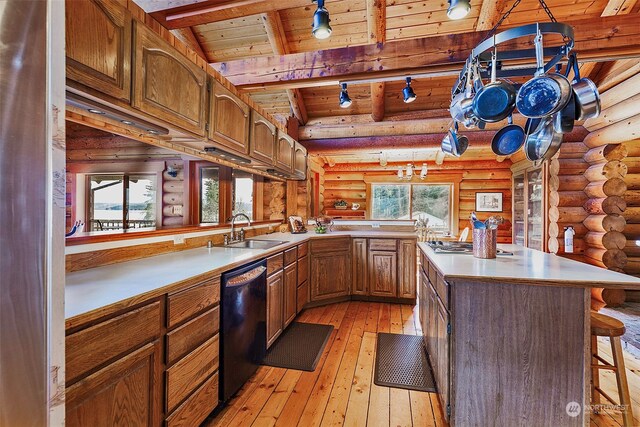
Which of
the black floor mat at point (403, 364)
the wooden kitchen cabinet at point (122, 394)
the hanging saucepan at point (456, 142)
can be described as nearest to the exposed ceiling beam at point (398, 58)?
the hanging saucepan at point (456, 142)

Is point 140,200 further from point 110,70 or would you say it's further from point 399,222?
point 399,222

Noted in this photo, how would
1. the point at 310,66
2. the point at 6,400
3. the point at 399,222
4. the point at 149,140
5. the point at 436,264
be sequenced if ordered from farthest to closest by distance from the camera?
the point at 399,222
the point at 310,66
the point at 149,140
the point at 436,264
the point at 6,400

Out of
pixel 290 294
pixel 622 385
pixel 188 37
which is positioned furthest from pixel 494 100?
pixel 188 37

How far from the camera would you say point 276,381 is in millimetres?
2090

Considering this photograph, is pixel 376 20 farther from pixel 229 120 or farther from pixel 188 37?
pixel 188 37

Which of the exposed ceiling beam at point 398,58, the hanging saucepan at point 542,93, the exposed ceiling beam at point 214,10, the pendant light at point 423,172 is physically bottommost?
the hanging saucepan at point 542,93

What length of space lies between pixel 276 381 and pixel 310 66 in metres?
2.85

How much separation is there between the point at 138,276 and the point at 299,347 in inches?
63.6

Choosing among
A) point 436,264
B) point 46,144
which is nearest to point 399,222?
point 436,264

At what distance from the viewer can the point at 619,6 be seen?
112 inches

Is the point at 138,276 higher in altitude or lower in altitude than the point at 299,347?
higher

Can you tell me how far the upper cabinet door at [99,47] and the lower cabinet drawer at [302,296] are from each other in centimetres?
243

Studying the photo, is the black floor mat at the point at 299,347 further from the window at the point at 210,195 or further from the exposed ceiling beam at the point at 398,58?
the exposed ceiling beam at the point at 398,58

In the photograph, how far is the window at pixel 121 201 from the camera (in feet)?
8.77
